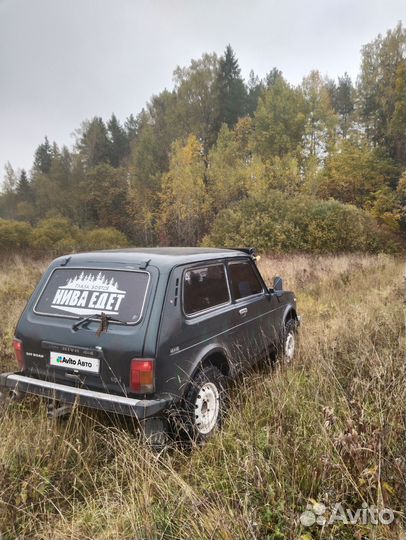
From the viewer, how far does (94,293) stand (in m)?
3.19

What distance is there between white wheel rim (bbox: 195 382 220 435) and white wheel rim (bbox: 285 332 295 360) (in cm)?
206

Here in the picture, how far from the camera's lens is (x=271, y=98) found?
1216 inches

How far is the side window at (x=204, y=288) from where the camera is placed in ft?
10.7

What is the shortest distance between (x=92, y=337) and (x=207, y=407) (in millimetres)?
1202

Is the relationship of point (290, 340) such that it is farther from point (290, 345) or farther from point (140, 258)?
point (140, 258)

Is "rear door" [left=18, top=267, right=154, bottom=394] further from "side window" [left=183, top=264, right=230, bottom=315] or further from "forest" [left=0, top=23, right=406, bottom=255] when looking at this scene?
"forest" [left=0, top=23, right=406, bottom=255]

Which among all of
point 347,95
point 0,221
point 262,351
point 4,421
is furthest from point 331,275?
point 347,95

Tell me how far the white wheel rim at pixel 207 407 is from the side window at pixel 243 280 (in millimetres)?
1150

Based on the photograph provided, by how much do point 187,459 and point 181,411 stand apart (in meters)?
0.35

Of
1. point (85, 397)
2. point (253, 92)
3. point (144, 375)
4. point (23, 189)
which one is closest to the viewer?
point (144, 375)

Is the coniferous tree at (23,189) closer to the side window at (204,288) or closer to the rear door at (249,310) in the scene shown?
the rear door at (249,310)

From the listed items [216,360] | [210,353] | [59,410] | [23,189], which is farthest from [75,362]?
[23,189]

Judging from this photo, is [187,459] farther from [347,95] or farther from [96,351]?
[347,95]

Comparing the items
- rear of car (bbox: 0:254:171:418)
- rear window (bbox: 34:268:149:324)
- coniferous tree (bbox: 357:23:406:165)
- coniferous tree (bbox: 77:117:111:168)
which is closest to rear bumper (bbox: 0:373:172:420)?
rear of car (bbox: 0:254:171:418)
